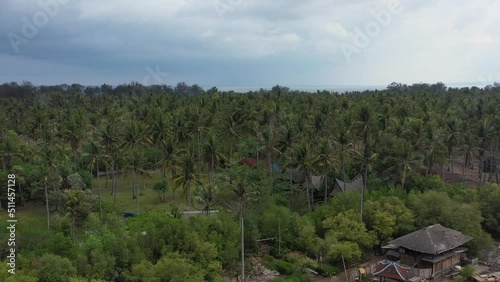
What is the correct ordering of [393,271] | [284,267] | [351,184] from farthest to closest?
[351,184] < [284,267] < [393,271]

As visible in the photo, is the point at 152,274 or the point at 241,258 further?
the point at 241,258

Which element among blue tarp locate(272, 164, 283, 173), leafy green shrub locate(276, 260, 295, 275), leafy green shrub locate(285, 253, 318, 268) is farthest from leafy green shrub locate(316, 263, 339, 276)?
blue tarp locate(272, 164, 283, 173)

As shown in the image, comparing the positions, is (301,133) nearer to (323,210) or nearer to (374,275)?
(323,210)

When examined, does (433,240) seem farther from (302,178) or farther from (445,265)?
(302,178)

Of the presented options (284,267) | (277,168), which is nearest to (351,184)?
(277,168)

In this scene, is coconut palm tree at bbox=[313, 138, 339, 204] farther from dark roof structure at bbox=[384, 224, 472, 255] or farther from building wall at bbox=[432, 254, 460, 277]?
building wall at bbox=[432, 254, 460, 277]

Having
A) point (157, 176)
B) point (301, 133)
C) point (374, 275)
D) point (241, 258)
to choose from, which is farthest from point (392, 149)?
point (157, 176)
